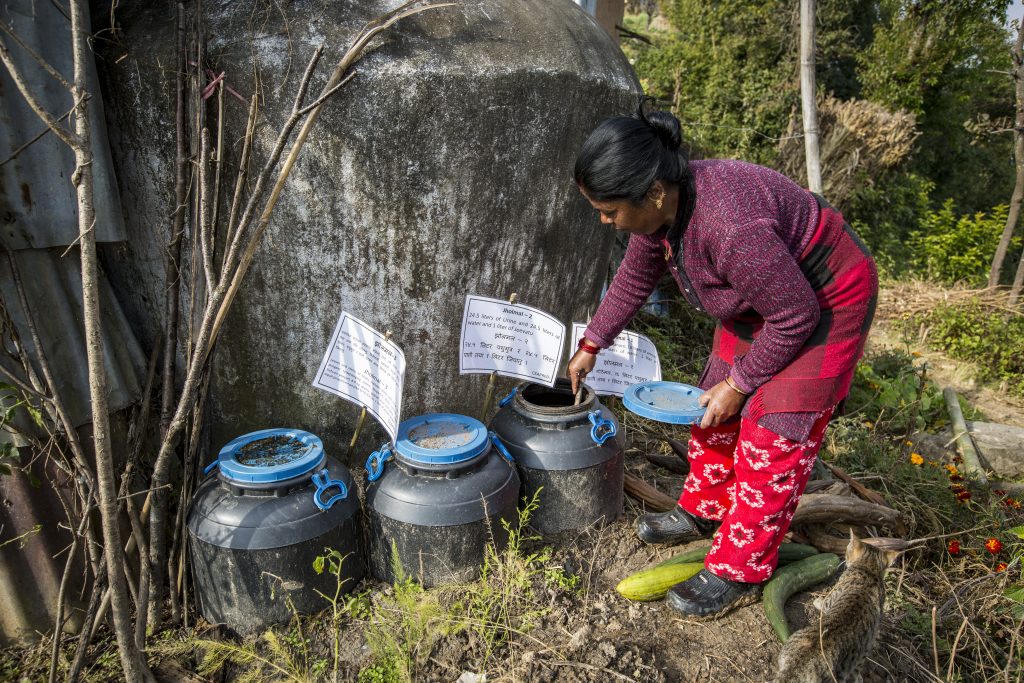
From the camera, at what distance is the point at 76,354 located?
83.9 inches

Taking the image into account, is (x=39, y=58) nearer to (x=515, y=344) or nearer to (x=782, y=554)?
(x=515, y=344)

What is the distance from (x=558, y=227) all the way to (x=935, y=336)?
535 centimetres

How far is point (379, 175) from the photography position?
248 cm

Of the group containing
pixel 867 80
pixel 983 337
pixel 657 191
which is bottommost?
pixel 983 337

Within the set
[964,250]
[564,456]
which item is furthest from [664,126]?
[964,250]

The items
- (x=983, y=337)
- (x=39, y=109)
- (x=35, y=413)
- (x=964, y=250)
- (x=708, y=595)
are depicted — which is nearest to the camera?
(x=39, y=109)

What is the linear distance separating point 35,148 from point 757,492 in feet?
8.36

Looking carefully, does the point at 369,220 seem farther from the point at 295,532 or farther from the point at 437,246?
the point at 295,532

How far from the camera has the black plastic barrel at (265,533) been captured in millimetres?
2033

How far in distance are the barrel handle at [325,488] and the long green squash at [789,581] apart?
5.13 ft

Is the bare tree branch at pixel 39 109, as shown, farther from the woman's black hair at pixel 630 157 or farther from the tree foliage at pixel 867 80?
the tree foliage at pixel 867 80

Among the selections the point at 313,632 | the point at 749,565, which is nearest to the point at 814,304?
the point at 749,565

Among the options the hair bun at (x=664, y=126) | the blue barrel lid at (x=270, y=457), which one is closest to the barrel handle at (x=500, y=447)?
the blue barrel lid at (x=270, y=457)

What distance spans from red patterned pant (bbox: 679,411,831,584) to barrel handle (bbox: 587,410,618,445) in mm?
384
